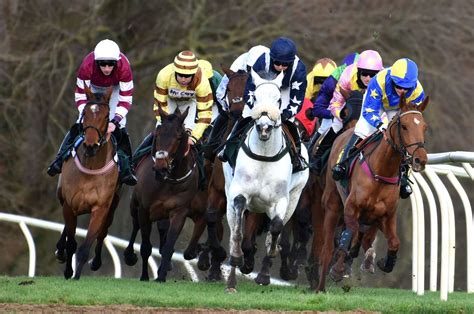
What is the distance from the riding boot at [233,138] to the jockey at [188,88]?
4.15 ft

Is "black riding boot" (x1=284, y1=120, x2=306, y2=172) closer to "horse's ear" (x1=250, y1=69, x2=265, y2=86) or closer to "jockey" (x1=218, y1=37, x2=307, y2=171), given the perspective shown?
"jockey" (x1=218, y1=37, x2=307, y2=171)

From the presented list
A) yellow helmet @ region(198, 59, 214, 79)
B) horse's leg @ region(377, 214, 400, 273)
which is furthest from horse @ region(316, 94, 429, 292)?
yellow helmet @ region(198, 59, 214, 79)

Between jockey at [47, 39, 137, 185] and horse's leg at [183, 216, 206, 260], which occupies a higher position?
jockey at [47, 39, 137, 185]

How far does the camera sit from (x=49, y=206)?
27.0 metres

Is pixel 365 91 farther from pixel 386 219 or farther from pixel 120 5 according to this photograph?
pixel 120 5

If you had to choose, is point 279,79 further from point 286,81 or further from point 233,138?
point 233,138

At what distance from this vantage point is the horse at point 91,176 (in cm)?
1636

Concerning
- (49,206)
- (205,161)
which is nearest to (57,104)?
(49,206)

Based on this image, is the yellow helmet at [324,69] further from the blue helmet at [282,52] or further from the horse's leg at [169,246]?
the blue helmet at [282,52]

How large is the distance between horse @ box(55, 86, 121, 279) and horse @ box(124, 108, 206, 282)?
19.2 inches

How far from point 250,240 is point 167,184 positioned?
144 centimetres

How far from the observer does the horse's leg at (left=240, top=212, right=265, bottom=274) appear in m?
16.3

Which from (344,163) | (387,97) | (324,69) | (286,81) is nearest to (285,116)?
(286,81)

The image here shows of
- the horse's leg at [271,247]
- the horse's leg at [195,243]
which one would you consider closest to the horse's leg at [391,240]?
the horse's leg at [271,247]
